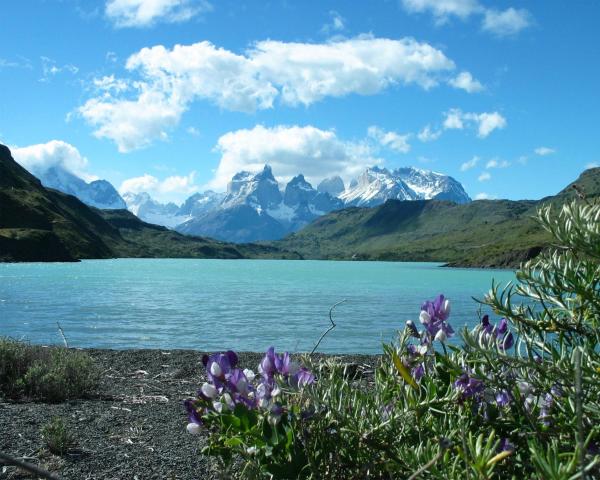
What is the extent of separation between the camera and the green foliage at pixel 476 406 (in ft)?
9.50

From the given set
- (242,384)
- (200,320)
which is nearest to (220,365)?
(242,384)

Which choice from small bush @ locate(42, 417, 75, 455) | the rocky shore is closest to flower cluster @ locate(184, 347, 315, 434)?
the rocky shore

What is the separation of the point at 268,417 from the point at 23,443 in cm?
550

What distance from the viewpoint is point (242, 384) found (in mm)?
3193

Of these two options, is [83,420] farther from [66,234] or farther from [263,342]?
[66,234]

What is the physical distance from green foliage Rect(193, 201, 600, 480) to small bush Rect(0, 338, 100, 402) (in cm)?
837

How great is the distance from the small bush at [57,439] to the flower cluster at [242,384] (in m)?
4.32

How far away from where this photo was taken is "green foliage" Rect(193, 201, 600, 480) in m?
2.89

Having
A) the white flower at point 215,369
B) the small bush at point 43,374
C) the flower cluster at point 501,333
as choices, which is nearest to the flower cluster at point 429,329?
the flower cluster at point 501,333

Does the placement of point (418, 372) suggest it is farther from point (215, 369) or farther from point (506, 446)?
point (215, 369)

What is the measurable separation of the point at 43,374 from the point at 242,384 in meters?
9.35

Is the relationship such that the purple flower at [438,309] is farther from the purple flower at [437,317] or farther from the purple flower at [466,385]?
the purple flower at [466,385]

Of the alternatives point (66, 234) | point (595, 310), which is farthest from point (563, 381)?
point (66, 234)

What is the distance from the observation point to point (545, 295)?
Result: 3.35 m
